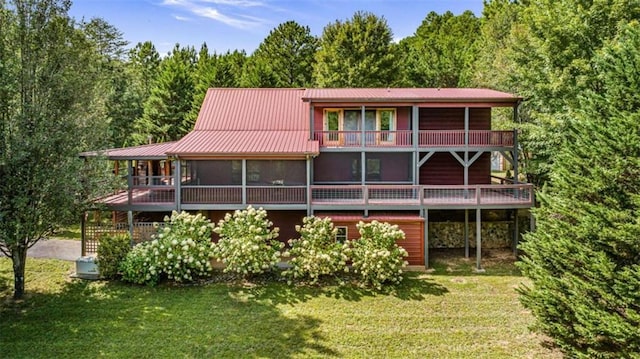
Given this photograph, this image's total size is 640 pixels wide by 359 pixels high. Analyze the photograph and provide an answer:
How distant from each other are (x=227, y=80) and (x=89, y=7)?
21076 mm

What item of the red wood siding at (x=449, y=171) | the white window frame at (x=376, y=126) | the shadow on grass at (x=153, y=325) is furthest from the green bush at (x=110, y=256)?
the red wood siding at (x=449, y=171)

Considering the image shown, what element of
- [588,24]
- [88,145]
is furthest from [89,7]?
[588,24]

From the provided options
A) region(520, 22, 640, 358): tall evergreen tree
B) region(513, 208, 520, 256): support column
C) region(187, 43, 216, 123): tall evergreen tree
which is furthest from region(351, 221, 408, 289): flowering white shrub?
region(187, 43, 216, 123): tall evergreen tree

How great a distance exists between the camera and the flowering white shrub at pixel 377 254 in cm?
1293

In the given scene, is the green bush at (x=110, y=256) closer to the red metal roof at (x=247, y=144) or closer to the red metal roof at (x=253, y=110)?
the red metal roof at (x=247, y=144)

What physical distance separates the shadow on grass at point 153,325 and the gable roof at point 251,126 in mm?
5758

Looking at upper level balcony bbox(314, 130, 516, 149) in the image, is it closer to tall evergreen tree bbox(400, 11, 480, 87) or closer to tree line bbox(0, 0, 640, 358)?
tree line bbox(0, 0, 640, 358)

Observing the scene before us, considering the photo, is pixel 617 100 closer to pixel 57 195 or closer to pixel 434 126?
pixel 434 126

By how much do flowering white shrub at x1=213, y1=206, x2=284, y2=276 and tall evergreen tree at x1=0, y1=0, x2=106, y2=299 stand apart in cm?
491

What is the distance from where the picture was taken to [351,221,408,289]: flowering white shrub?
12.9 m

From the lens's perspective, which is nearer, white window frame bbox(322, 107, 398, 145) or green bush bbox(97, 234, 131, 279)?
green bush bbox(97, 234, 131, 279)

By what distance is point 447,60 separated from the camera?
120 ft

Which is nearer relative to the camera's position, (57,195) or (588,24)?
(57,195)

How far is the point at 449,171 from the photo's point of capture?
1869 cm
